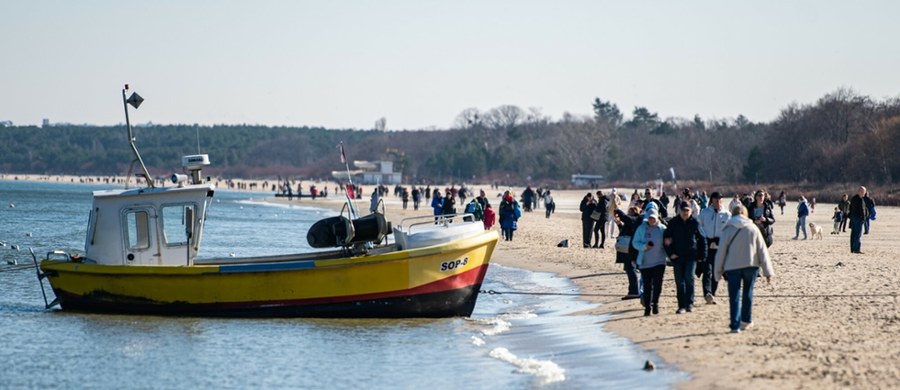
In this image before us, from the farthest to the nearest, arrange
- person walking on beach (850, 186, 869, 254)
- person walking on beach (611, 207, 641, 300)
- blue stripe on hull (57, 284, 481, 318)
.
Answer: person walking on beach (850, 186, 869, 254) → person walking on beach (611, 207, 641, 300) → blue stripe on hull (57, 284, 481, 318)

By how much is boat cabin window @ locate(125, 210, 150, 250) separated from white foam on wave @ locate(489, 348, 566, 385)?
6.97 metres

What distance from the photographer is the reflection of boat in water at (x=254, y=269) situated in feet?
61.1

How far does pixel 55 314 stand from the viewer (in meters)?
21.1

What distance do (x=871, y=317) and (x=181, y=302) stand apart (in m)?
10.6

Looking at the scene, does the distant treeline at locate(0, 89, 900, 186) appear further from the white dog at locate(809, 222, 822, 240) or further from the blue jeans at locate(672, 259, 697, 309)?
the blue jeans at locate(672, 259, 697, 309)

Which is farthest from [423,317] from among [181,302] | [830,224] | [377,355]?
[830,224]

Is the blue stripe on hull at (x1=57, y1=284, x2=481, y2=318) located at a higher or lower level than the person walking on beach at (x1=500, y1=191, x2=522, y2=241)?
lower

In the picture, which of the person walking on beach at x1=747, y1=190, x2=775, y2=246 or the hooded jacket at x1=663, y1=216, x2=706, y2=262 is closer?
the hooded jacket at x1=663, y1=216, x2=706, y2=262

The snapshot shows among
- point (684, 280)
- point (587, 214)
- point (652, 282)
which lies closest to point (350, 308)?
point (652, 282)

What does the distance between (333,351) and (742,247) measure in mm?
5951

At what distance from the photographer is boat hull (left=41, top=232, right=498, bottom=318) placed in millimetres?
18562

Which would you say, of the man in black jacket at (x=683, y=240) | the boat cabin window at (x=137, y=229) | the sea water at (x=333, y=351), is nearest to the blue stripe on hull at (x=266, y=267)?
the sea water at (x=333, y=351)

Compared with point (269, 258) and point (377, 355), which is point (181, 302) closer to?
point (269, 258)

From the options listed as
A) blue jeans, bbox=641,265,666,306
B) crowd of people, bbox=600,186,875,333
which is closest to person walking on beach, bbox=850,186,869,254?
crowd of people, bbox=600,186,875,333
